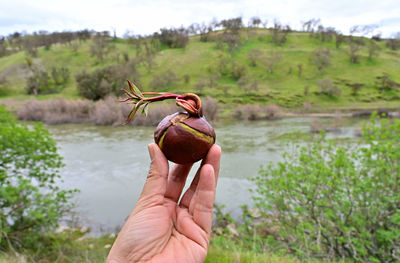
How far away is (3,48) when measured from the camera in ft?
237

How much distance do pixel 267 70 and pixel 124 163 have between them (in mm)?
44280

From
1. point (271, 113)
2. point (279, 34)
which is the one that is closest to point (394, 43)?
point (279, 34)

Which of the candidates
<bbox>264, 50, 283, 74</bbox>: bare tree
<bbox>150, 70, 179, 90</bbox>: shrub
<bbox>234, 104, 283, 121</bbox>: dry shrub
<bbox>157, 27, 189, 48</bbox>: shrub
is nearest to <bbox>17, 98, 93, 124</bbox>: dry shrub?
<bbox>150, 70, 179, 90</bbox>: shrub

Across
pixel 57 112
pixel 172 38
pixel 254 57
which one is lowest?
pixel 57 112

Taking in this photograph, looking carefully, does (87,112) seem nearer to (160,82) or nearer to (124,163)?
(160,82)

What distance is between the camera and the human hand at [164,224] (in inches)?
72.2

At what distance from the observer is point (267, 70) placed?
5175 centimetres

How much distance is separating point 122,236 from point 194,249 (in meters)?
0.52

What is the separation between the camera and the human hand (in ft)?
6.01

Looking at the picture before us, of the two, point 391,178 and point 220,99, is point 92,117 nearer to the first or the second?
point 220,99

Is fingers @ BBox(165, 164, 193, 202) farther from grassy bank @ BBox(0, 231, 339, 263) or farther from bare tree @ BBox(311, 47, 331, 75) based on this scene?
bare tree @ BBox(311, 47, 331, 75)

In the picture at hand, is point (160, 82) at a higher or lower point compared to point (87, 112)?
higher

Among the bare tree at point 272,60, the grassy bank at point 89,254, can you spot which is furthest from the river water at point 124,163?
the bare tree at point 272,60

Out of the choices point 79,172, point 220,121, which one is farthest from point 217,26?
point 79,172
